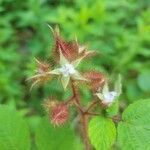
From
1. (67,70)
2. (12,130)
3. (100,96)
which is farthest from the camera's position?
(12,130)

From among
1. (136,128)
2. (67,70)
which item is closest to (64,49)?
(67,70)

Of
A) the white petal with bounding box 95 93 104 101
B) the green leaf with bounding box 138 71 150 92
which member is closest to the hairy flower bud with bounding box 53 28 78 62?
the white petal with bounding box 95 93 104 101

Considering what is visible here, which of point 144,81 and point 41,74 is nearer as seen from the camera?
point 41,74

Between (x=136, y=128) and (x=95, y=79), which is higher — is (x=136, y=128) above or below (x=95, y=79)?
below

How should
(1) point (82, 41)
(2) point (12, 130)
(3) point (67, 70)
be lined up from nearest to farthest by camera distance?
(3) point (67, 70), (2) point (12, 130), (1) point (82, 41)

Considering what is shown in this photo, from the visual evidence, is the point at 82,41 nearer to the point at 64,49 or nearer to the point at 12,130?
the point at 12,130

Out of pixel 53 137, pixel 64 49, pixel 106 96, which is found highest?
pixel 64 49

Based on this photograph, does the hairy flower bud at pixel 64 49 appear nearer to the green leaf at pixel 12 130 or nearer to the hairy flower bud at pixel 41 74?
the hairy flower bud at pixel 41 74

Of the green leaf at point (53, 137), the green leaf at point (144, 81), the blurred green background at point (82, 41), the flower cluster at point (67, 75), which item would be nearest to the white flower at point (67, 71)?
the flower cluster at point (67, 75)
